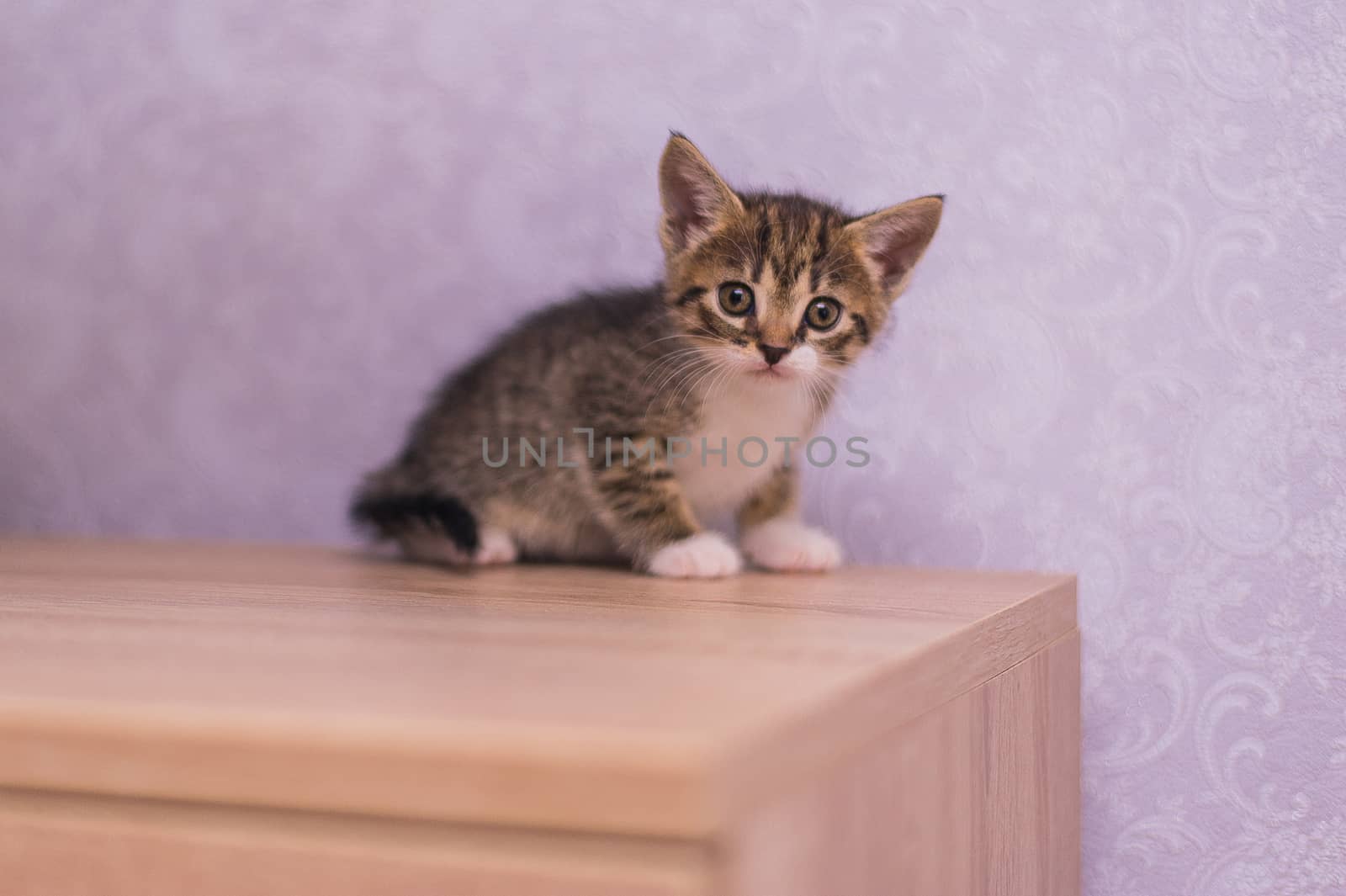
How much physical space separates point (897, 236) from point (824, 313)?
0.35 feet

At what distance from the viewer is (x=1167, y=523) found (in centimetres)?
110

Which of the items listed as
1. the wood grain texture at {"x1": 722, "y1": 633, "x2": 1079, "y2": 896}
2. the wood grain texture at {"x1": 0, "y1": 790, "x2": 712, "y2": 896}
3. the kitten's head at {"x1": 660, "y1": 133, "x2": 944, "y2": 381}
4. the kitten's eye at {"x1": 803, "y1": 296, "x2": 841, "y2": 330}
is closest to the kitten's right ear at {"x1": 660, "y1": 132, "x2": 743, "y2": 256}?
the kitten's head at {"x1": 660, "y1": 133, "x2": 944, "y2": 381}

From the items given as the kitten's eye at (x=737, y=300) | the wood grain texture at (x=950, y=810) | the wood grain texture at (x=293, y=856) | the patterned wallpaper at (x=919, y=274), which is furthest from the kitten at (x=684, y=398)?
the wood grain texture at (x=293, y=856)

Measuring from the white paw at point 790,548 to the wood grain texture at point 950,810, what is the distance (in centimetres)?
24

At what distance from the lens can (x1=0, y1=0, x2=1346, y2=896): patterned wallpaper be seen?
107 centimetres

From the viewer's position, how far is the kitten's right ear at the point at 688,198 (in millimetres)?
1016

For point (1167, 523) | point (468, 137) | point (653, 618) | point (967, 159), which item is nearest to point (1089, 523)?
point (1167, 523)

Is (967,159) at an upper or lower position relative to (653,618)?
upper

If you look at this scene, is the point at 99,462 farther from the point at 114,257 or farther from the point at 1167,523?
the point at 1167,523

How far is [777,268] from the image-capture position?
1.01 metres

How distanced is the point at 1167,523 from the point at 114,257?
4.66ft

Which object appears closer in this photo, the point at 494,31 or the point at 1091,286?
the point at 1091,286

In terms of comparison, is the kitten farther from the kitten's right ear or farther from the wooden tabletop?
the wooden tabletop

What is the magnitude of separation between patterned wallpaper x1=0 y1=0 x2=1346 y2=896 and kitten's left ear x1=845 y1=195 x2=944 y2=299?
0.12 meters
